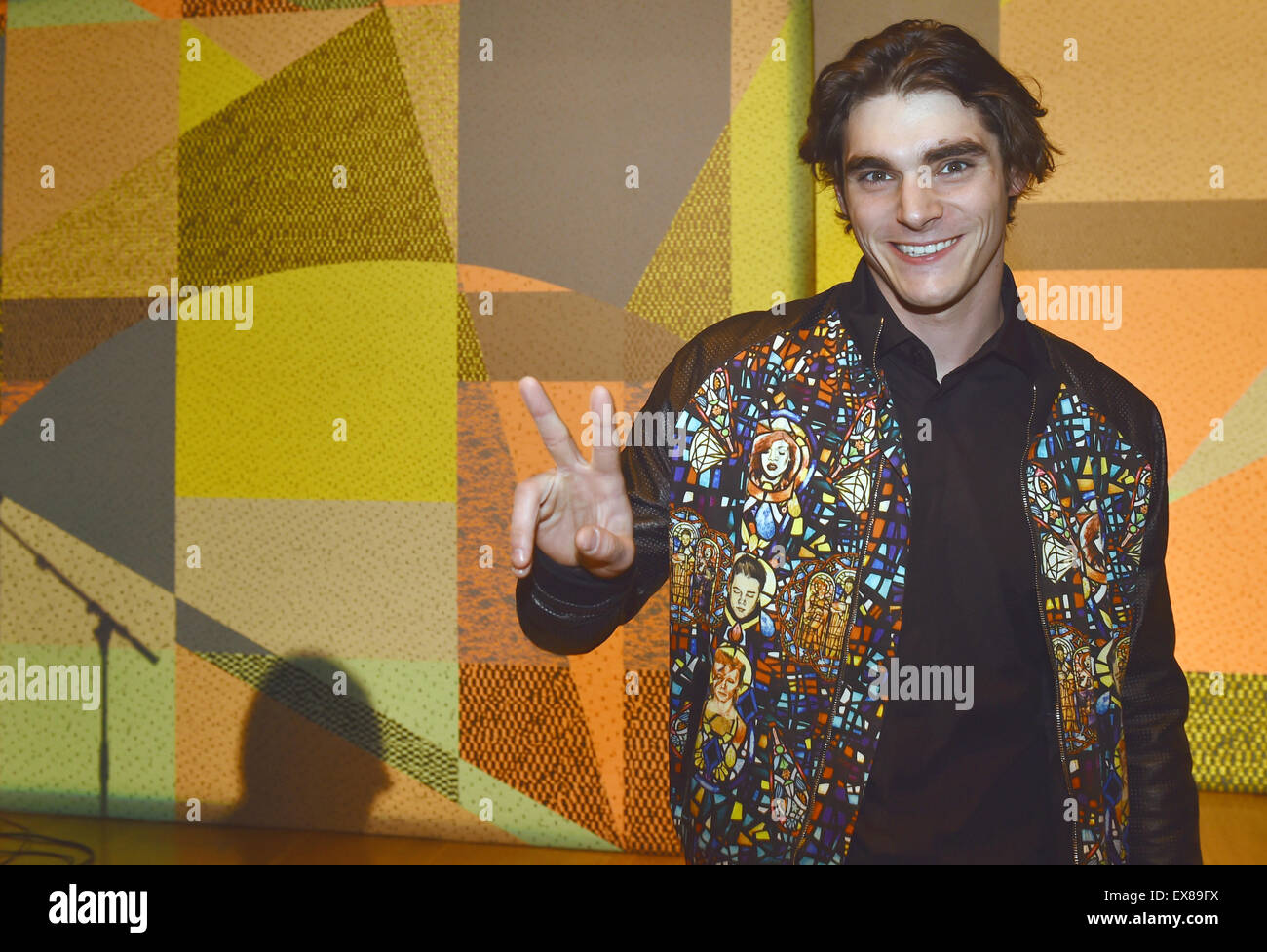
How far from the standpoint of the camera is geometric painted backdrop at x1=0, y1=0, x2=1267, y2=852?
239 centimetres

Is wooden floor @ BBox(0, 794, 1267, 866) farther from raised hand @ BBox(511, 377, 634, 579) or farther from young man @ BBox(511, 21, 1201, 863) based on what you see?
raised hand @ BBox(511, 377, 634, 579)

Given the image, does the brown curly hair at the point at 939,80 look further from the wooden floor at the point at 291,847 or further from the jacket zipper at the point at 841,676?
the wooden floor at the point at 291,847

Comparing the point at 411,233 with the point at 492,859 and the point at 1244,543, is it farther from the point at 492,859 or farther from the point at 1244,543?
the point at 1244,543

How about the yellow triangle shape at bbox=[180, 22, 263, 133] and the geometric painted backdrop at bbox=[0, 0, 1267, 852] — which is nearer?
the geometric painted backdrop at bbox=[0, 0, 1267, 852]

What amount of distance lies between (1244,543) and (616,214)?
1773mm

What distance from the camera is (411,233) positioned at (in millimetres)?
2672

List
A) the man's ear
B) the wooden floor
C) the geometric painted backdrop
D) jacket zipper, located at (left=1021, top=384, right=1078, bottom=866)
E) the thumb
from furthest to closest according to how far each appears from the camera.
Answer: the wooden floor
the geometric painted backdrop
the man's ear
jacket zipper, located at (left=1021, top=384, right=1078, bottom=866)
the thumb

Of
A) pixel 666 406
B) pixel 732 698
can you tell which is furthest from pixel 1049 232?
pixel 732 698

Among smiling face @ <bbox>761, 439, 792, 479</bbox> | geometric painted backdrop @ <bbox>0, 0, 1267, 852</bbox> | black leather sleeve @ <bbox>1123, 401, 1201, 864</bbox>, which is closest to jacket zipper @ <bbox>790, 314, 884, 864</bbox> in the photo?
smiling face @ <bbox>761, 439, 792, 479</bbox>

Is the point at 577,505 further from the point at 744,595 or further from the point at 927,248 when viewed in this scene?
the point at 927,248

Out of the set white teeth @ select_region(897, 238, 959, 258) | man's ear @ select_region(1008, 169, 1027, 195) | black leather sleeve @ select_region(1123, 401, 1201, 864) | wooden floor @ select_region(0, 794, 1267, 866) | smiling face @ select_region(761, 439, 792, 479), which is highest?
man's ear @ select_region(1008, 169, 1027, 195)

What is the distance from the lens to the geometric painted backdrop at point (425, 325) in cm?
239

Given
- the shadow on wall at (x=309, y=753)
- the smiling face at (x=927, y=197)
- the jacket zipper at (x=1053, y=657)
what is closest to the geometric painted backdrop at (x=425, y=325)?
the shadow on wall at (x=309, y=753)

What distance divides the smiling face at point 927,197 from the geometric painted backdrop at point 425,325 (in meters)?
0.94
